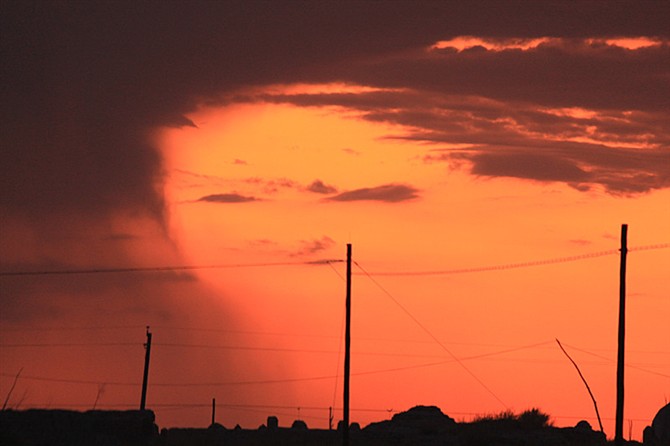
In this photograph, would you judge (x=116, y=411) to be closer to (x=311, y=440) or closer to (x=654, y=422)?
(x=311, y=440)

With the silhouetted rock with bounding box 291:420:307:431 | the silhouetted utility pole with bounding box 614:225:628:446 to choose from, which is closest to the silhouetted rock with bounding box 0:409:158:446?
the silhouetted utility pole with bounding box 614:225:628:446

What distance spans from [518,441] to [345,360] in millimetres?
9723

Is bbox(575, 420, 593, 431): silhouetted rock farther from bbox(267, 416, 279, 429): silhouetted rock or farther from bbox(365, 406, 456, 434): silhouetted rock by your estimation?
bbox(267, 416, 279, 429): silhouetted rock

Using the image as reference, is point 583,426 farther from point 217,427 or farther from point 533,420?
point 217,427

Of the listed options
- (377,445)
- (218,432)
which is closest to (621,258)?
(377,445)

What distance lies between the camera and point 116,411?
50.0 meters

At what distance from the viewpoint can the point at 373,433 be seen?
74.6m

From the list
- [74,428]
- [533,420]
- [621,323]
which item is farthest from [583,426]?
[74,428]

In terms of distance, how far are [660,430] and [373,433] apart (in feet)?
53.5

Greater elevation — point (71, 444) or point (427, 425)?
point (427, 425)

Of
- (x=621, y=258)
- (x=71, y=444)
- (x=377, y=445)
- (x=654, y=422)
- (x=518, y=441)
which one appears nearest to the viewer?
→ (x=71, y=444)

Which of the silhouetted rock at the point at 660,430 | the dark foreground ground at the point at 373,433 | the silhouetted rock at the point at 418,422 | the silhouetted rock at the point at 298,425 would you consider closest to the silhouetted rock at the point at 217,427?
the dark foreground ground at the point at 373,433

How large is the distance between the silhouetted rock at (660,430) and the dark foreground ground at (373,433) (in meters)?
1.99

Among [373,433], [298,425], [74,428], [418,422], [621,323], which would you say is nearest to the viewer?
[74,428]
